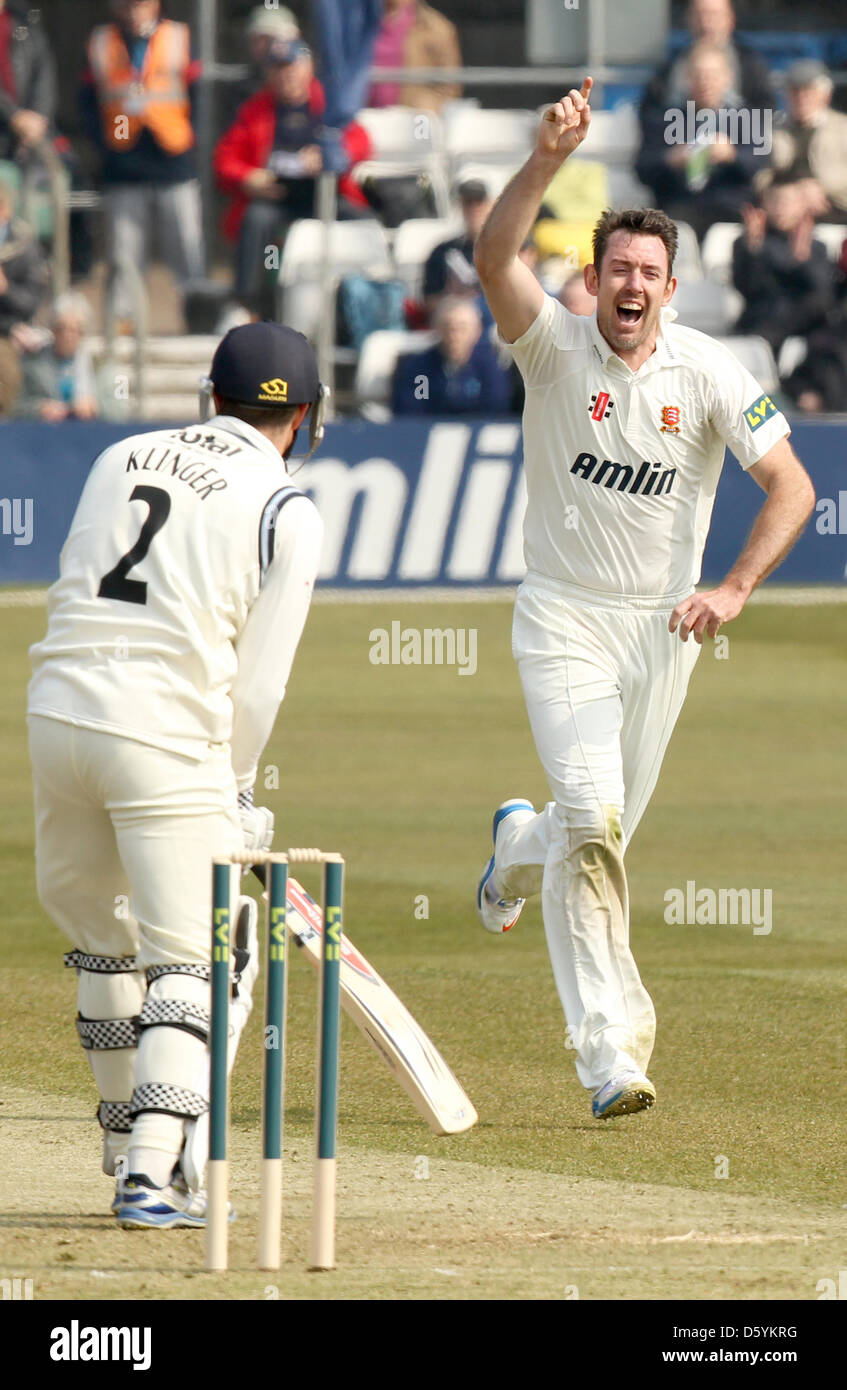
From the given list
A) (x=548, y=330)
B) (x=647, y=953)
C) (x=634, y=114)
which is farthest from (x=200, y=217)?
(x=548, y=330)

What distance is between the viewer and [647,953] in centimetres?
939

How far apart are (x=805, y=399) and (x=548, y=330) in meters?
13.5

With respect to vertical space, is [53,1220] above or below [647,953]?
below

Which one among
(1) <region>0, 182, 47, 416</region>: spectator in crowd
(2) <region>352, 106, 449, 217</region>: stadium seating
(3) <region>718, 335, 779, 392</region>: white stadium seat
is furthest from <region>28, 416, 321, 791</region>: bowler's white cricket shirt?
(2) <region>352, 106, 449, 217</region>: stadium seating

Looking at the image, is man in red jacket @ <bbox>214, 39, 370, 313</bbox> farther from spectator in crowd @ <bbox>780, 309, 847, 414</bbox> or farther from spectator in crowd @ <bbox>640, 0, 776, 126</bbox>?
spectator in crowd @ <bbox>780, 309, 847, 414</bbox>

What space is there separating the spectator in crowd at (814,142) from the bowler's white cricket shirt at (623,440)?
554 inches

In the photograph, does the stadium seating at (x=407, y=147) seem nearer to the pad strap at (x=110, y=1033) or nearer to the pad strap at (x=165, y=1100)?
the pad strap at (x=110, y=1033)

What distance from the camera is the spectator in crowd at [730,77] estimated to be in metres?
20.8

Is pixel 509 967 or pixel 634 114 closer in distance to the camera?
pixel 509 967

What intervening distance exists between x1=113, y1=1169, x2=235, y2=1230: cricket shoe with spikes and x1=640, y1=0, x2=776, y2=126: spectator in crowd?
16.9 m

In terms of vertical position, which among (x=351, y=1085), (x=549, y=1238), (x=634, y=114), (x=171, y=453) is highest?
(x=634, y=114)

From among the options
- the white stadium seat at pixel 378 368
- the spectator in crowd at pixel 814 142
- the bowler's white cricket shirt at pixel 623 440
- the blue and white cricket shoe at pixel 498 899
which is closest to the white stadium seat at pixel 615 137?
the spectator in crowd at pixel 814 142

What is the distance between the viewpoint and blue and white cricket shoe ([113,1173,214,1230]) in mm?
5234

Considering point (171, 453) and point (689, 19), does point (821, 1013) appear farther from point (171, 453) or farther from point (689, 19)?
point (689, 19)
